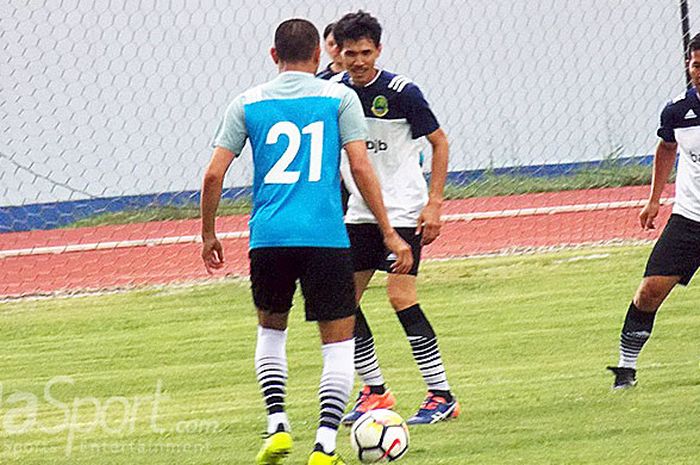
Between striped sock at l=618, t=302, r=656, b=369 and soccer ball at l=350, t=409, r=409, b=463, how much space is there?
1858mm

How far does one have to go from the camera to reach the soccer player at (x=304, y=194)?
579 centimetres

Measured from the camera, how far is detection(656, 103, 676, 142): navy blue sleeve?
7.40m

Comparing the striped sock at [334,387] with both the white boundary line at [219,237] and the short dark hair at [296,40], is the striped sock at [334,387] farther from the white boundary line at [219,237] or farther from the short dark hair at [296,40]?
the white boundary line at [219,237]

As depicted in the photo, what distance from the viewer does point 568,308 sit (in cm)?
1091

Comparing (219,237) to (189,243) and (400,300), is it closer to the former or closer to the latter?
(189,243)

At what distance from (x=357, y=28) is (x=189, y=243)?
10003mm

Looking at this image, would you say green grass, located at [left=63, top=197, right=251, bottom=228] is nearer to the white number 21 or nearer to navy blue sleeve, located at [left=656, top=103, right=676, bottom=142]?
navy blue sleeve, located at [left=656, top=103, right=676, bottom=142]

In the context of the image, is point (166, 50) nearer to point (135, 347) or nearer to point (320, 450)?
point (135, 347)

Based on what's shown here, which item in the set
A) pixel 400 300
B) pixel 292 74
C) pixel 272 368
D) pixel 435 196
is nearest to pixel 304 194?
pixel 292 74

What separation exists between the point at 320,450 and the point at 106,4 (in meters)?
10.1

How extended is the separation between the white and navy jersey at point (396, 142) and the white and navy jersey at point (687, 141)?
1.24 meters

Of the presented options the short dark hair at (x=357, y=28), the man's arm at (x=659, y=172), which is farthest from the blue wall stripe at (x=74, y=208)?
the short dark hair at (x=357, y=28)

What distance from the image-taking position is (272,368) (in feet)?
19.7

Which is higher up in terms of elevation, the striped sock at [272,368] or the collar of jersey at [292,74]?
the collar of jersey at [292,74]
